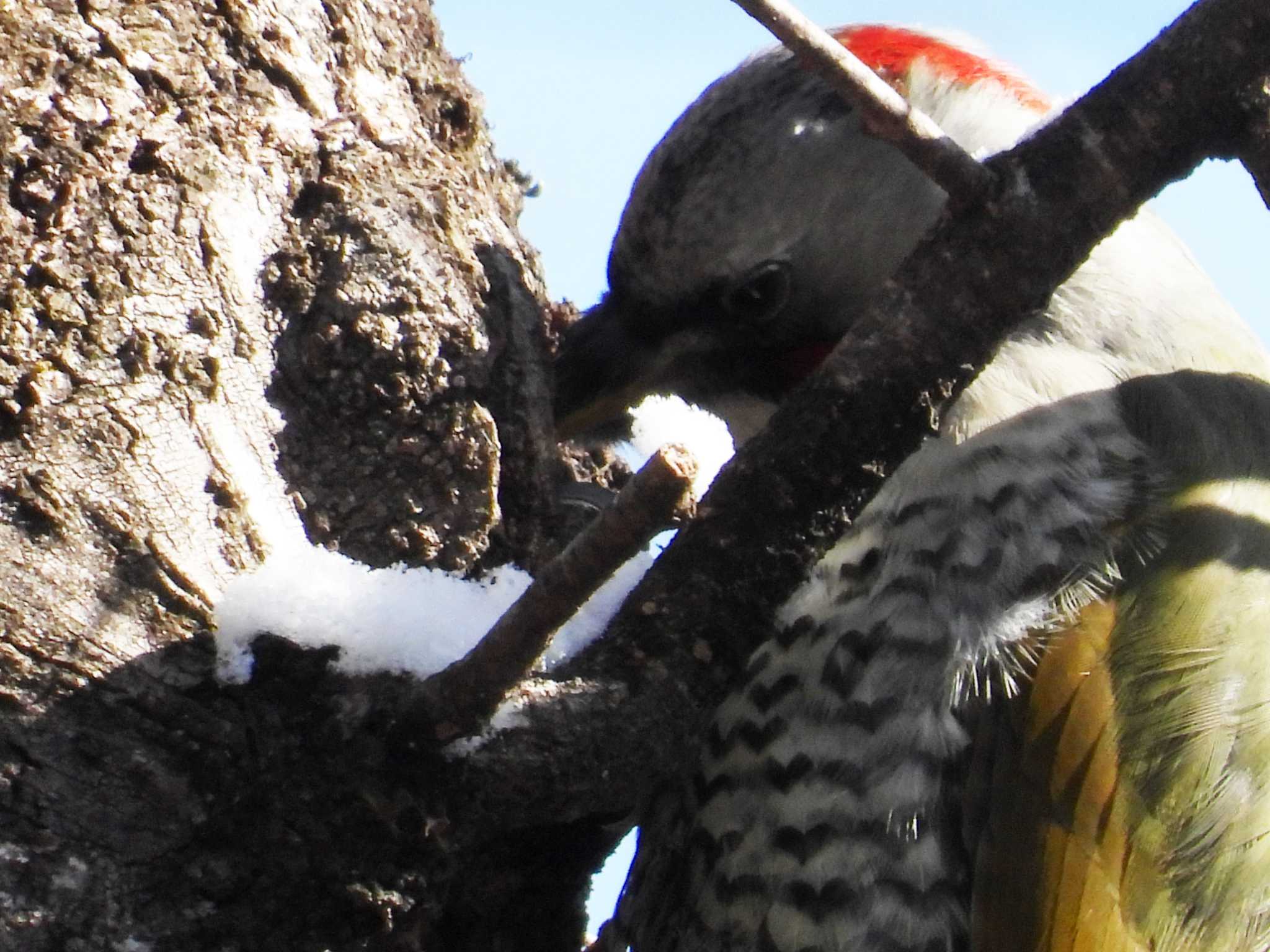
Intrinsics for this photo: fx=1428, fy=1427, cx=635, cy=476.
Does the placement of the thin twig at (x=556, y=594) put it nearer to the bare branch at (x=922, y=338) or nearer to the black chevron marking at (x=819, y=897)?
the bare branch at (x=922, y=338)

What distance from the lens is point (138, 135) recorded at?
162 centimetres

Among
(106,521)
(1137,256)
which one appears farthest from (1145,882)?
(106,521)

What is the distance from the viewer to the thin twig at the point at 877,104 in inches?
53.6

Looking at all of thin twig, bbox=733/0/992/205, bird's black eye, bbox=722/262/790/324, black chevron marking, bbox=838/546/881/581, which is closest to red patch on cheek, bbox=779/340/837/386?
bird's black eye, bbox=722/262/790/324

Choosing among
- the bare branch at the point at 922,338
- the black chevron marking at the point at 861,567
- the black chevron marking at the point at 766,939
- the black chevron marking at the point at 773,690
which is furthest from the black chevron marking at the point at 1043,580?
the black chevron marking at the point at 766,939

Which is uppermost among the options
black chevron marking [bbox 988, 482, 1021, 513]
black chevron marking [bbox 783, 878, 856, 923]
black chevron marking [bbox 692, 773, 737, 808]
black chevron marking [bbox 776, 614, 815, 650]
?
black chevron marking [bbox 988, 482, 1021, 513]

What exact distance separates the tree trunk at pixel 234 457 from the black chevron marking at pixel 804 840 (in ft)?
0.88

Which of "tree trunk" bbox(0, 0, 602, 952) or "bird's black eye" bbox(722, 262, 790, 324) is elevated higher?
"bird's black eye" bbox(722, 262, 790, 324)

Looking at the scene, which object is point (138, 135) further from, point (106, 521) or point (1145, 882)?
point (1145, 882)

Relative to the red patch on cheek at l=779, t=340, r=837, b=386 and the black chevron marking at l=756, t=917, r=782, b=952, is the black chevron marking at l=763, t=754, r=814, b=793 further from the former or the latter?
the red patch on cheek at l=779, t=340, r=837, b=386

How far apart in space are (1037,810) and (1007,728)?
0.37ft

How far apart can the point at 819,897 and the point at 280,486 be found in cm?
88

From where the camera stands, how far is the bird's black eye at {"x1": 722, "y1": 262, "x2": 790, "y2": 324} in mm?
2244

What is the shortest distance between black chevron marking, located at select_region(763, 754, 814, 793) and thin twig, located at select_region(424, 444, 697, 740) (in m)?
0.65
